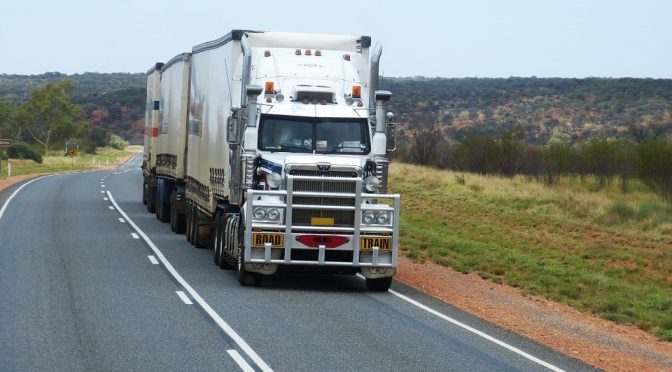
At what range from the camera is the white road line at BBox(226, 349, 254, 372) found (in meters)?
10.6

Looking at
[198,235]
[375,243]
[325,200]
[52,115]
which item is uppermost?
[325,200]

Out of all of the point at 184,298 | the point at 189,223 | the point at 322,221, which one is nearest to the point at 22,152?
the point at 189,223

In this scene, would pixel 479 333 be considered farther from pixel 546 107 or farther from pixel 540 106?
pixel 540 106

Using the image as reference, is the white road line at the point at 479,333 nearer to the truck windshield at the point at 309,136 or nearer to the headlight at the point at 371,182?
the headlight at the point at 371,182

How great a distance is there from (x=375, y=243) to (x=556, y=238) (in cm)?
1561

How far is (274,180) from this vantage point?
17.6 metres

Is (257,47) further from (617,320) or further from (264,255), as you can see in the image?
(617,320)

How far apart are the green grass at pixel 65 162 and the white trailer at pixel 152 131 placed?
2968 cm

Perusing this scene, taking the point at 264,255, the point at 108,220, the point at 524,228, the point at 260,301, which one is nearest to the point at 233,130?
the point at 264,255

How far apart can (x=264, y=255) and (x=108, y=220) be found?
1554 cm

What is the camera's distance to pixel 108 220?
104 feet

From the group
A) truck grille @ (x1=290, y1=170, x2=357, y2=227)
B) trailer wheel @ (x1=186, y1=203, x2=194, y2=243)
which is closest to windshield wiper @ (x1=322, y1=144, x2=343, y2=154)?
truck grille @ (x1=290, y1=170, x2=357, y2=227)

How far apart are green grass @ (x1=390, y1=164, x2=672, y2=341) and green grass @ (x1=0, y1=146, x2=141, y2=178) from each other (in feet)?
102

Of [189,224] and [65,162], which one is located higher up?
[189,224]
